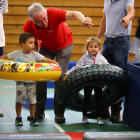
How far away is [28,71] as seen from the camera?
2410mm

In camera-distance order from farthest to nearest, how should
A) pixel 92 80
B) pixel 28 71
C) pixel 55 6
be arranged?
pixel 55 6 → pixel 92 80 → pixel 28 71

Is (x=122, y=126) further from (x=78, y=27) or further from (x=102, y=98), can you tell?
(x=78, y=27)

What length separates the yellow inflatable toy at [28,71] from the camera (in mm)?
2414

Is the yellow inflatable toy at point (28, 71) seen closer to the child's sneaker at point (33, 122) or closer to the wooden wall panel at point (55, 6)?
the child's sneaker at point (33, 122)

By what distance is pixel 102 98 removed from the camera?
2924 mm

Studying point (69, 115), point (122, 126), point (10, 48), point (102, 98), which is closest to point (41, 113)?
point (69, 115)

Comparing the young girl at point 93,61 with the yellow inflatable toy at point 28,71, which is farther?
the young girl at point 93,61

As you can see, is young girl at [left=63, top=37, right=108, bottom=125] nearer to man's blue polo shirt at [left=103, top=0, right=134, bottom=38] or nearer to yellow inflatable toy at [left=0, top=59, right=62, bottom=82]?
man's blue polo shirt at [left=103, top=0, right=134, bottom=38]

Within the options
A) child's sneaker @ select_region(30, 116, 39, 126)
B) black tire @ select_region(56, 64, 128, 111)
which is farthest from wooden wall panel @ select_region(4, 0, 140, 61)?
child's sneaker @ select_region(30, 116, 39, 126)

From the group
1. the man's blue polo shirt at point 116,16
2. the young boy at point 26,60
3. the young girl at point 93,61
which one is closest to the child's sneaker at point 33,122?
the young boy at point 26,60

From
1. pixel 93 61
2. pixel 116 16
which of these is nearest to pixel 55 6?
pixel 116 16

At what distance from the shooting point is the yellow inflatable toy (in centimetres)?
241

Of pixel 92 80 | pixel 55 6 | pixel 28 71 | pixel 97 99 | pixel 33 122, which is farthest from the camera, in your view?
pixel 55 6

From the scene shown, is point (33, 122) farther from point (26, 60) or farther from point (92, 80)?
point (92, 80)
